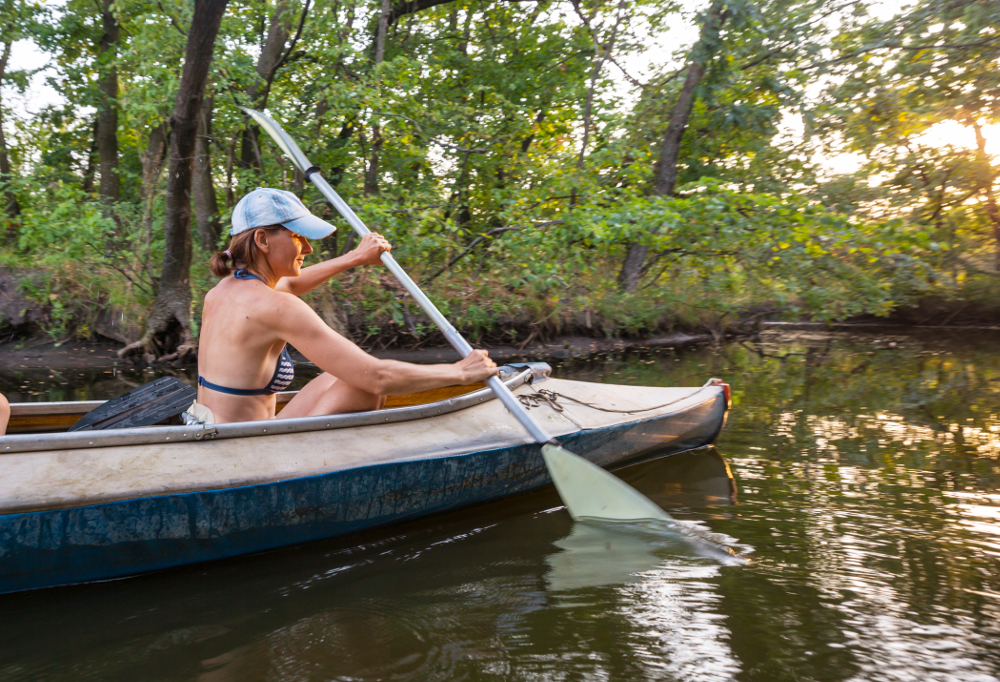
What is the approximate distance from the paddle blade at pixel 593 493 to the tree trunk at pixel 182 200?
15.1ft

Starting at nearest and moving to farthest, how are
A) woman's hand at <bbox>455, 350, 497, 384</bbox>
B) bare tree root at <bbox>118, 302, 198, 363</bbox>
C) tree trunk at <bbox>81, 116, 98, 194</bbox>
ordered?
woman's hand at <bbox>455, 350, 497, 384</bbox> < bare tree root at <bbox>118, 302, 198, 363</bbox> < tree trunk at <bbox>81, 116, 98, 194</bbox>

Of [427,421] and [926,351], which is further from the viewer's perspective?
[926,351]

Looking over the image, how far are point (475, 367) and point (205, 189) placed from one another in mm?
7636

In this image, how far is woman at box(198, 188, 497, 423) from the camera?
2332mm

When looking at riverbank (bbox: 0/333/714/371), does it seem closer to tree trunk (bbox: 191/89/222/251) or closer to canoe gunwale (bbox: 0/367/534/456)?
tree trunk (bbox: 191/89/222/251)

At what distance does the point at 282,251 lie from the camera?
2498 mm

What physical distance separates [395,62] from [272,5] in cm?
183

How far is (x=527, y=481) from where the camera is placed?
3.16m

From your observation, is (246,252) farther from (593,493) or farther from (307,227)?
(593,493)

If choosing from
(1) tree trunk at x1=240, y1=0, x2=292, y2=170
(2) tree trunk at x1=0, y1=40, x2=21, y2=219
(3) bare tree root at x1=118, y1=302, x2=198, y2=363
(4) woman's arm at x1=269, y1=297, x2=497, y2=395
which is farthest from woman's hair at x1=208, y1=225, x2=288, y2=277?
(2) tree trunk at x1=0, y1=40, x2=21, y2=219

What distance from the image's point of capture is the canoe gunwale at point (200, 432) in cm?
213

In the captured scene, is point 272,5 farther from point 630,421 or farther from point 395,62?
point 630,421

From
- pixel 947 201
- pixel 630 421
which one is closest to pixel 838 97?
pixel 947 201

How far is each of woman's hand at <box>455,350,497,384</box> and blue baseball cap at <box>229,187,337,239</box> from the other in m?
0.73
